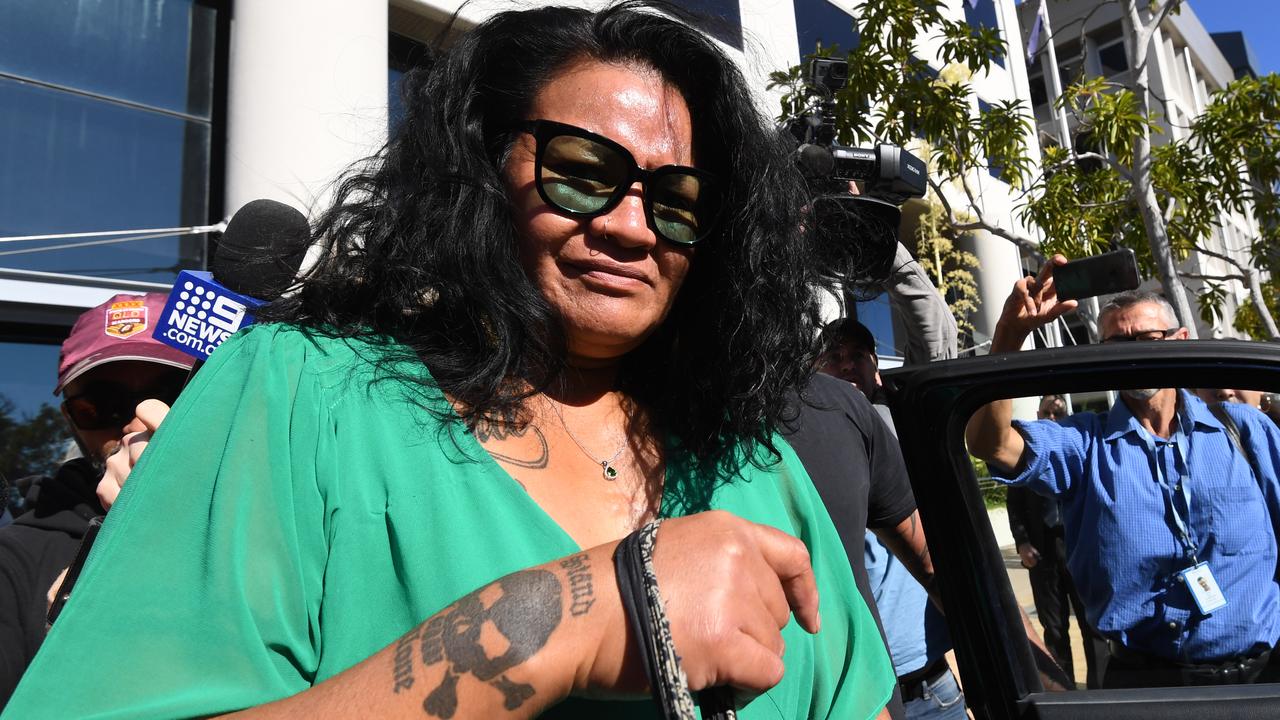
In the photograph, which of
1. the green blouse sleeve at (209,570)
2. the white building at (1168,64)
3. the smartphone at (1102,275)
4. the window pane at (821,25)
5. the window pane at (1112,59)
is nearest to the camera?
the green blouse sleeve at (209,570)

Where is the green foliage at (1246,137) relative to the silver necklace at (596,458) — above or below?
above

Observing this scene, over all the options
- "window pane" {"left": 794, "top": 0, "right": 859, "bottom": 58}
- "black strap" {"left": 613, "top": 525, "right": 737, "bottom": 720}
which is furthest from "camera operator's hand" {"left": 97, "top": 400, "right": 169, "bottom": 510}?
"window pane" {"left": 794, "top": 0, "right": 859, "bottom": 58}

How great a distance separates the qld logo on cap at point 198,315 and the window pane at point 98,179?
5069 mm

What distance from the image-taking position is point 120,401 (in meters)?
1.89

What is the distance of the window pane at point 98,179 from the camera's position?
5582mm

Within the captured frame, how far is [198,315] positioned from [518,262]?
0.67m

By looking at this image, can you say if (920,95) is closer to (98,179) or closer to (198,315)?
(198,315)

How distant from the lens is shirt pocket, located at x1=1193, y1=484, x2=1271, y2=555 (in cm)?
146

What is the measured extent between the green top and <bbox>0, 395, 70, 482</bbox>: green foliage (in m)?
5.51

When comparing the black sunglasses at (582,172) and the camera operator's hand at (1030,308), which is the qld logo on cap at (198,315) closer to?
the black sunglasses at (582,172)

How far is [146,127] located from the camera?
6.27 metres

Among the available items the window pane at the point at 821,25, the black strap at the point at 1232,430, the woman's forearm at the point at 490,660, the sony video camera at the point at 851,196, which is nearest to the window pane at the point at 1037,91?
the window pane at the point at 821,25

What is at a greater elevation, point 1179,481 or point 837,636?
point 1179,481

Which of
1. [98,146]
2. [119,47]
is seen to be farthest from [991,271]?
[98,146]
